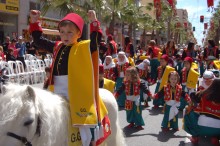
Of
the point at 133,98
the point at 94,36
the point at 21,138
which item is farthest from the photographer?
the point at 133,98

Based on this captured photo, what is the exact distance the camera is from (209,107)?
630 cm

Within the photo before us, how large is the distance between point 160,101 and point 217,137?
4.10 meters

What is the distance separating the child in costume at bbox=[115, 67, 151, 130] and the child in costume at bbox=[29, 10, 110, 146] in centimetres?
402

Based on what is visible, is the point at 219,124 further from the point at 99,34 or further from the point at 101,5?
the point at 101,5

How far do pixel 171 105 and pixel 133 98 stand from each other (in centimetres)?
85

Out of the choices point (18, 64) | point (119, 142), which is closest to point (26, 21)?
point (18, 64)

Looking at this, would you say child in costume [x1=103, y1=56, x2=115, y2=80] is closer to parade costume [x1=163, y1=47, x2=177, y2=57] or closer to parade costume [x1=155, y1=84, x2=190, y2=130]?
parade costume [x1=155, y1=84, x2=190, y2=130]

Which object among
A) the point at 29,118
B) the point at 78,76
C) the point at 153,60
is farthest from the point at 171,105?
the point at 153,60

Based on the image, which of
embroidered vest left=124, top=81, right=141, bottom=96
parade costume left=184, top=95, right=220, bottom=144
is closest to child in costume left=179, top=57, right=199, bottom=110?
embroidered vest left=124, top=81, right=141, bottom=96

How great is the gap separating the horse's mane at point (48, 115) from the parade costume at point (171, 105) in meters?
4.64

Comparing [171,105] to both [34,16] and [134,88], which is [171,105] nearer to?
[134,88]

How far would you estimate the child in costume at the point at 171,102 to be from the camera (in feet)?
25.0

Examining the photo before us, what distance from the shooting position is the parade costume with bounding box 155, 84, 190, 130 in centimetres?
761

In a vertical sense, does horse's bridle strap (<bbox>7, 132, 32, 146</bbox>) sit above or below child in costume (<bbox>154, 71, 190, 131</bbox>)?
above
